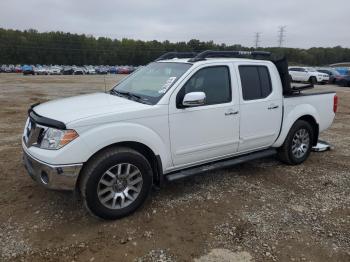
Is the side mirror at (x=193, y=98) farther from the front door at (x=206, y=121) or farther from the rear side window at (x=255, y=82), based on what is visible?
the rear side window at (x=255, y=82)

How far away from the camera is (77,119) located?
346 cm

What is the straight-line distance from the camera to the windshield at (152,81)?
164 inches

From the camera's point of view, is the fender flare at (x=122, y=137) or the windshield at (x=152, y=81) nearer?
the fender flare at (x=122, y=137)

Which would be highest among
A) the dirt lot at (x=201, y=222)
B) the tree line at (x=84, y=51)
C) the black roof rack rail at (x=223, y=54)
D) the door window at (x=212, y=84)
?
the tree line at (x=84, y=51)

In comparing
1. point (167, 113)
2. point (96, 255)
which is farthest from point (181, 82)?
point (96, 255)

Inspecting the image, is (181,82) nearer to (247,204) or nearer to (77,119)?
(77,119)

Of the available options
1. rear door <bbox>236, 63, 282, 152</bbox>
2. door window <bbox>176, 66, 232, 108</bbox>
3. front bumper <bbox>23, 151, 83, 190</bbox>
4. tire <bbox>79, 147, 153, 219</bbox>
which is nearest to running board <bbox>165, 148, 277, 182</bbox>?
rear door <bbox>236, 63, 282, 152</bbox>

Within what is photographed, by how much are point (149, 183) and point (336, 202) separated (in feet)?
8.18

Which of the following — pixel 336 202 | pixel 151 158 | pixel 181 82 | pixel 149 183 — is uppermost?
pixel 181 82

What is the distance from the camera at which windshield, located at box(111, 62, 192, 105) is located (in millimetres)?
4156

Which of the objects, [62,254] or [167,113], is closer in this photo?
[62,254]

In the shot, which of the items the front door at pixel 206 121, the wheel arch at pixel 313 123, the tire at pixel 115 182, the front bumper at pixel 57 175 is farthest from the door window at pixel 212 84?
the wheel arch at pixel 313 123

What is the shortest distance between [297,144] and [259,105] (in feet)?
4.44

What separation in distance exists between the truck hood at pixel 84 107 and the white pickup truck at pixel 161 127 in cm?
1
